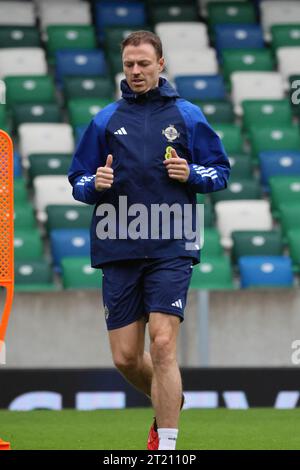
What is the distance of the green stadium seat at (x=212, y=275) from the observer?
12.5 meters

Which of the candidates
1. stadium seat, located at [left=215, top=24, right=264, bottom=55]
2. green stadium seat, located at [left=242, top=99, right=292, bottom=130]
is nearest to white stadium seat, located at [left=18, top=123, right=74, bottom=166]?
green stadium seat, located at [left=242, top=99, right=292, bottom=130]

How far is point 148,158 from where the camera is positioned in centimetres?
699

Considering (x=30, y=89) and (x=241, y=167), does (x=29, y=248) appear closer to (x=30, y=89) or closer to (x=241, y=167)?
(x=241, y=167)

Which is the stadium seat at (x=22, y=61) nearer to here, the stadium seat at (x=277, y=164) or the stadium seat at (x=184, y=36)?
the stadium seat at (x=184, y=36)

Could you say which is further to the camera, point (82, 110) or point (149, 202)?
point (82, 110)

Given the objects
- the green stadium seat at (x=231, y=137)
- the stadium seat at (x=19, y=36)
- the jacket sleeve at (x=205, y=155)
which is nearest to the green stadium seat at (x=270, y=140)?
the green stadium seat at (x=231, y=137)

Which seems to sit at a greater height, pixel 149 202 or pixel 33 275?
pixel 33 275

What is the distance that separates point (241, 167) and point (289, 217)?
901 millimetres

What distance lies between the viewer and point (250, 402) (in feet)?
34.9

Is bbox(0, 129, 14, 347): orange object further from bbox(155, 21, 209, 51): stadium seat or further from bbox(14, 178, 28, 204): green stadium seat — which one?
bbox(155, 21, 209, 51): stadium seat

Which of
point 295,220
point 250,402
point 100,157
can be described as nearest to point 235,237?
point 295,220

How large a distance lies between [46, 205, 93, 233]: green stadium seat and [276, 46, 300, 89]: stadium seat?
359cm

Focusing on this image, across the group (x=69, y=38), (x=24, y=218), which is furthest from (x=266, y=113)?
(x=24, y=218)
